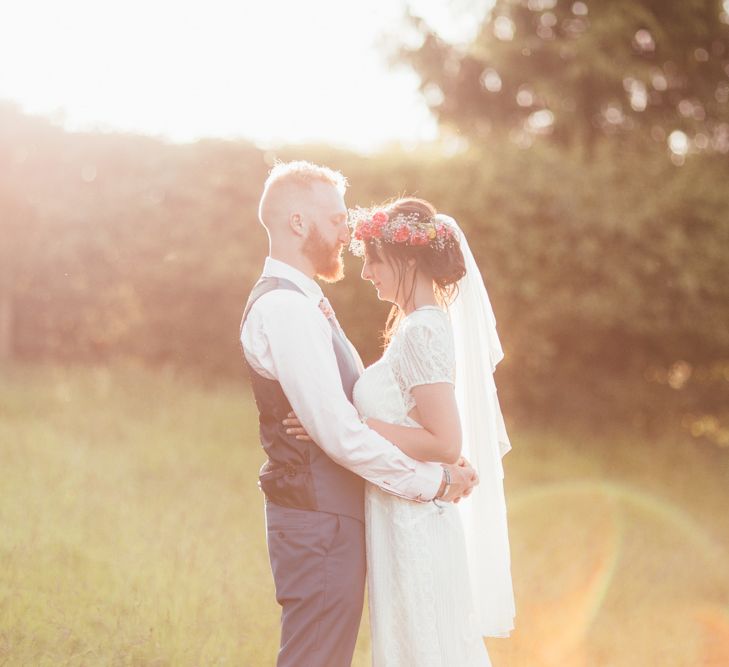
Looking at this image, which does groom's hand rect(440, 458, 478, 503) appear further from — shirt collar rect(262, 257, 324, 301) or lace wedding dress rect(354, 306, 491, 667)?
shirt collar rect(262, 257, 324, 301)

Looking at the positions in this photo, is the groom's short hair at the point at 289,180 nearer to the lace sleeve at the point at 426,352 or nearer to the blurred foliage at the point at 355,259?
the lace sleeve at the point at 426,352

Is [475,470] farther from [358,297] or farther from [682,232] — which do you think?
[682,232]

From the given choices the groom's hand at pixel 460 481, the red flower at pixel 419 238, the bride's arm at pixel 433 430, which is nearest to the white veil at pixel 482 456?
the groom's hand at pixel 460 481

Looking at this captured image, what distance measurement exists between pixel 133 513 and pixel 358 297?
223 inches

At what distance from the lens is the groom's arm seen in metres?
3.41

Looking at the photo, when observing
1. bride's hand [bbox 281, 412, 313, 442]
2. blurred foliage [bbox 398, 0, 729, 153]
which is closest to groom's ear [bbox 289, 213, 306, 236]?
bride's hand [bbox 281, 412, 313, 442]

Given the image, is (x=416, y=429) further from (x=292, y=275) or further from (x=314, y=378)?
(x=292, y=275)

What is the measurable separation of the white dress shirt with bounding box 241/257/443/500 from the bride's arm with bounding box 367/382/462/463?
7 cm

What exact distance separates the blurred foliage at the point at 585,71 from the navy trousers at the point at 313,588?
1347 centimetres

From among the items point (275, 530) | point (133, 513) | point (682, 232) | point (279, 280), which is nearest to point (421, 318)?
point (279, 280)

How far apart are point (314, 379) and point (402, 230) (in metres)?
0.73

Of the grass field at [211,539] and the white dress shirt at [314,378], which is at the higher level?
the white dress shirt at [314,378]

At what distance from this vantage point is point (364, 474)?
3.56 metres

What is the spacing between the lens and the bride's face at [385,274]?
3850 mm
